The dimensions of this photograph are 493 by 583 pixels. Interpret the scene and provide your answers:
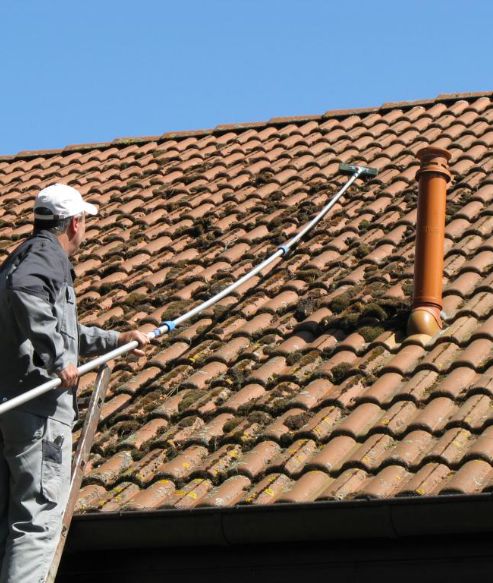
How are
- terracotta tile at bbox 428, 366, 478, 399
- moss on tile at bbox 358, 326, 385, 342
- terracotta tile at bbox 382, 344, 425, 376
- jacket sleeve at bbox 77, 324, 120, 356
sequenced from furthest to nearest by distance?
moss on tile at bbox 358, 326, 385, 342
terracotta tile at bbox 382, 344, 425, 376
terracotta tile at bbox 428, 366, 478, 399
jacket sleeve at bbox 77, 324, 120, 356

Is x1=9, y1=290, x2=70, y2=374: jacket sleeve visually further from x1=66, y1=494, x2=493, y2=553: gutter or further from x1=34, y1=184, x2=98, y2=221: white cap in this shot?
x1=66, y1=494, x2=493, y2=553: gutter

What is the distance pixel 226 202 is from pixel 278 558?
14.7ft

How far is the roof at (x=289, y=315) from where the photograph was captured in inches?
232

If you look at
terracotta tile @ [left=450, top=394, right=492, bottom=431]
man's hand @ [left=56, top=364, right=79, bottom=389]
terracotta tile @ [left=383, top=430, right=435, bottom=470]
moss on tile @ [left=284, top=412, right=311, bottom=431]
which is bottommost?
terracotta tile @ [left=383, top=430, right=435, bottom=470]

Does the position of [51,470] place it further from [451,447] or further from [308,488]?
[451,447]

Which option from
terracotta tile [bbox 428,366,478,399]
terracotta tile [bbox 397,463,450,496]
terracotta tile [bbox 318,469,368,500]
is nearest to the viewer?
terracotta tile [bbox 397,463,450,496]

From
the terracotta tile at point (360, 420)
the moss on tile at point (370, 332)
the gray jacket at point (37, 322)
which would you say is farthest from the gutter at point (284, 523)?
the moss on tile at point (370, 332)

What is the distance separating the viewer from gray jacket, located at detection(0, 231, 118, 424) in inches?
189

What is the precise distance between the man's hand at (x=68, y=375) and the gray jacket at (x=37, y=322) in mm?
36

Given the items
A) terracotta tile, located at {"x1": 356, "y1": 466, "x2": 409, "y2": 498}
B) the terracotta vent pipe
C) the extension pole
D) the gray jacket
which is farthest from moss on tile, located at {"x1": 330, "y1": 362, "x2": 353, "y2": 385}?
the gray jacket

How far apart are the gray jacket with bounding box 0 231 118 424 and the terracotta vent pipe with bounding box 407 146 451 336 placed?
8.19 feet

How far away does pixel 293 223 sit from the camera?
9.06m

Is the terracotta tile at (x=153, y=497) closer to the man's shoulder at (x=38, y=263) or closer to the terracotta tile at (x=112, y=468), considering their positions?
the terracotta tile at (x=112, y=468)

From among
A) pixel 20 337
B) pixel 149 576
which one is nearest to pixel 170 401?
pixel 149 576
